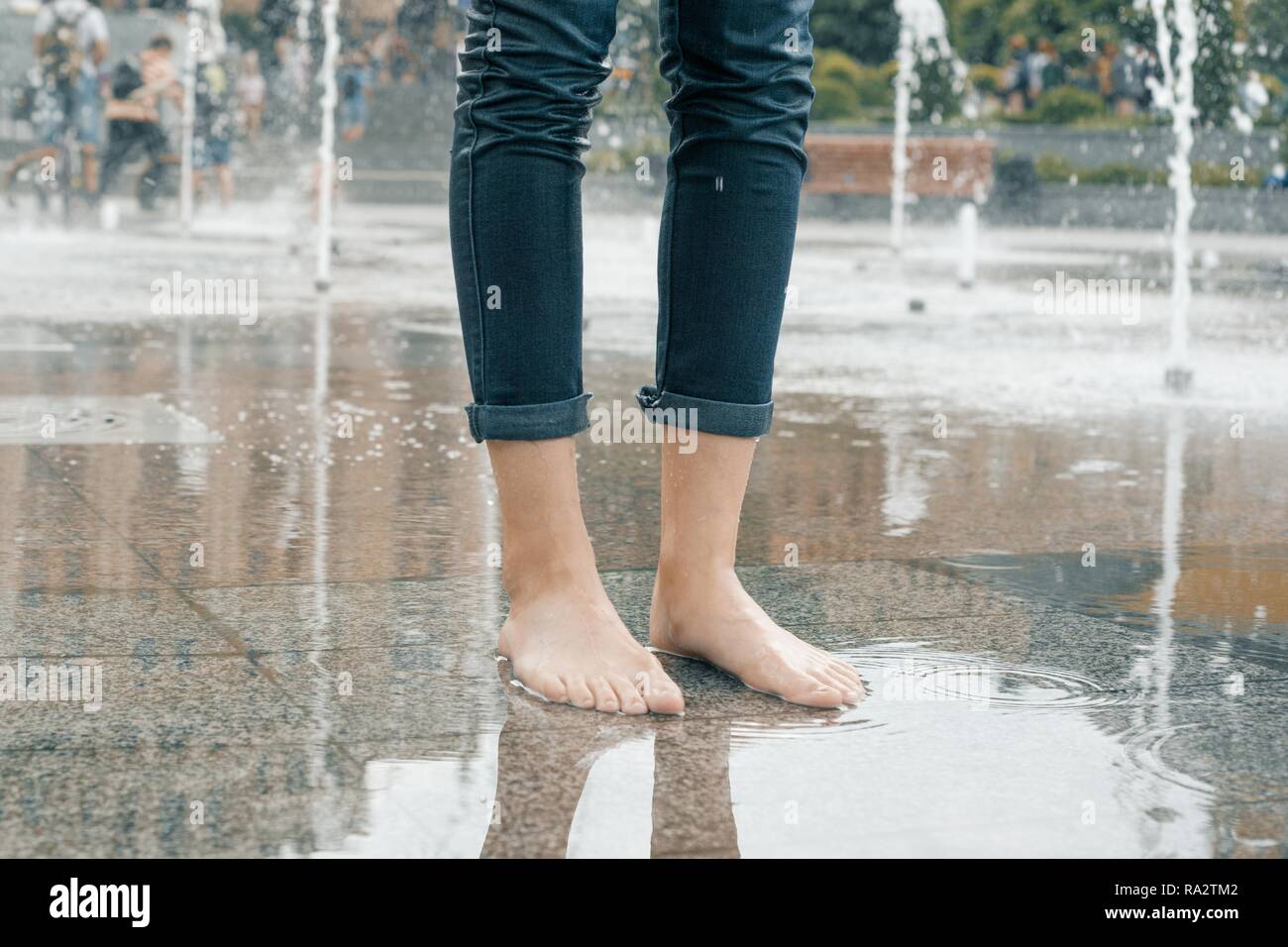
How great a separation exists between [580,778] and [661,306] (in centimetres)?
85

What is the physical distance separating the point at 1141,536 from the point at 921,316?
5.59 m

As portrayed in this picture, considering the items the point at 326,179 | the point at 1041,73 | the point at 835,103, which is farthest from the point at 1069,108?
the point at 326,179

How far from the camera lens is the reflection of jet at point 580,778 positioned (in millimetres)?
2072

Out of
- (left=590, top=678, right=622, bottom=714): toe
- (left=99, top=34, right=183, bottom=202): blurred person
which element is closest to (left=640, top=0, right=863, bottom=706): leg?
(left=590, top=678, right=622, bottom=714): toe

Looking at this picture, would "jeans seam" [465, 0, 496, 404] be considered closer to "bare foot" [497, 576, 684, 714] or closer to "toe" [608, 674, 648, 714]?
"bare foot" [497, 576, 684, 714]

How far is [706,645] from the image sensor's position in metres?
2.83

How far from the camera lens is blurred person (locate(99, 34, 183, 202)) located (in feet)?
61.3

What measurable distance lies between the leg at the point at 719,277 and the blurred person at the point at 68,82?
15.1 m

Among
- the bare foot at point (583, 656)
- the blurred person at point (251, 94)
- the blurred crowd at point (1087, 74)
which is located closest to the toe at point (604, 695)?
the bare foot at point (583, 656)

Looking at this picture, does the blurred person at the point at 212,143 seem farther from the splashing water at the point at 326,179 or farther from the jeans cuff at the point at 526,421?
the jeans cuff at the point at 526,421

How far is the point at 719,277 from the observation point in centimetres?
286

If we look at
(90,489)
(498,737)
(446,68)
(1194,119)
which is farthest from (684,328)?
(446,68)

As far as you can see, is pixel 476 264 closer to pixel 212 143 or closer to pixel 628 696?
pixel 628 696

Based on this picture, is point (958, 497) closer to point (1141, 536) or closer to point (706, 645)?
point (1141, 536)
